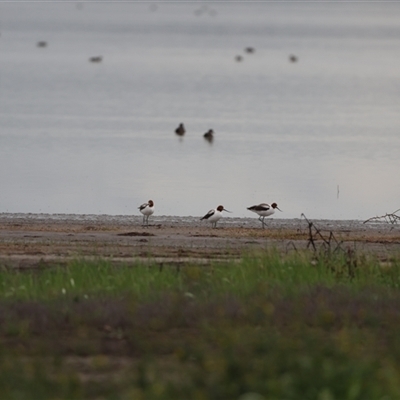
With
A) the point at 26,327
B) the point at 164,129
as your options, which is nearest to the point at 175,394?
the point at 26,327

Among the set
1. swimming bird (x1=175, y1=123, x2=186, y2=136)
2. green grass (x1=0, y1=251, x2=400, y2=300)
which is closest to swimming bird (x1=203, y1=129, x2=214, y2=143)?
swimming bird (x1=175, y1=123, x2=186, y2=136)

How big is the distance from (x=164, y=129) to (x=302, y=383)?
39.2 m

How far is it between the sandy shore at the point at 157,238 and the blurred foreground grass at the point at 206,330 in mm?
1666

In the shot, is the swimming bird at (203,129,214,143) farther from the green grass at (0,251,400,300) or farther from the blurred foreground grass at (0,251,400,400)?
the green grass at (0,251,400,300)

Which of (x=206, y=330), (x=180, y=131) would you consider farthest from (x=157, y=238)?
(x=180, y=131)

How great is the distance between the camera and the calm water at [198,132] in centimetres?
2972

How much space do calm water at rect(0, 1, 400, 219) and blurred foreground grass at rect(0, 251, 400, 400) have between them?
46.0ft

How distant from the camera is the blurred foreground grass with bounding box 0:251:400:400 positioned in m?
7.91

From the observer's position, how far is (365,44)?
427 feet

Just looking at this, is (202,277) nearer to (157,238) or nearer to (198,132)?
(157,238)

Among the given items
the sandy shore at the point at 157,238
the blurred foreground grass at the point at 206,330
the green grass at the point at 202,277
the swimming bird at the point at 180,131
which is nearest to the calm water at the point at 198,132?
the swimming bird at the point at 180,131

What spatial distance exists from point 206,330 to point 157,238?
9827 mm

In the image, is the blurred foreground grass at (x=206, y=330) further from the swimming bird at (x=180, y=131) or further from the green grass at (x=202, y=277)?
the swimming bird at (x=180, y=131)

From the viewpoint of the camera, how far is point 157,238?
63.4ft
